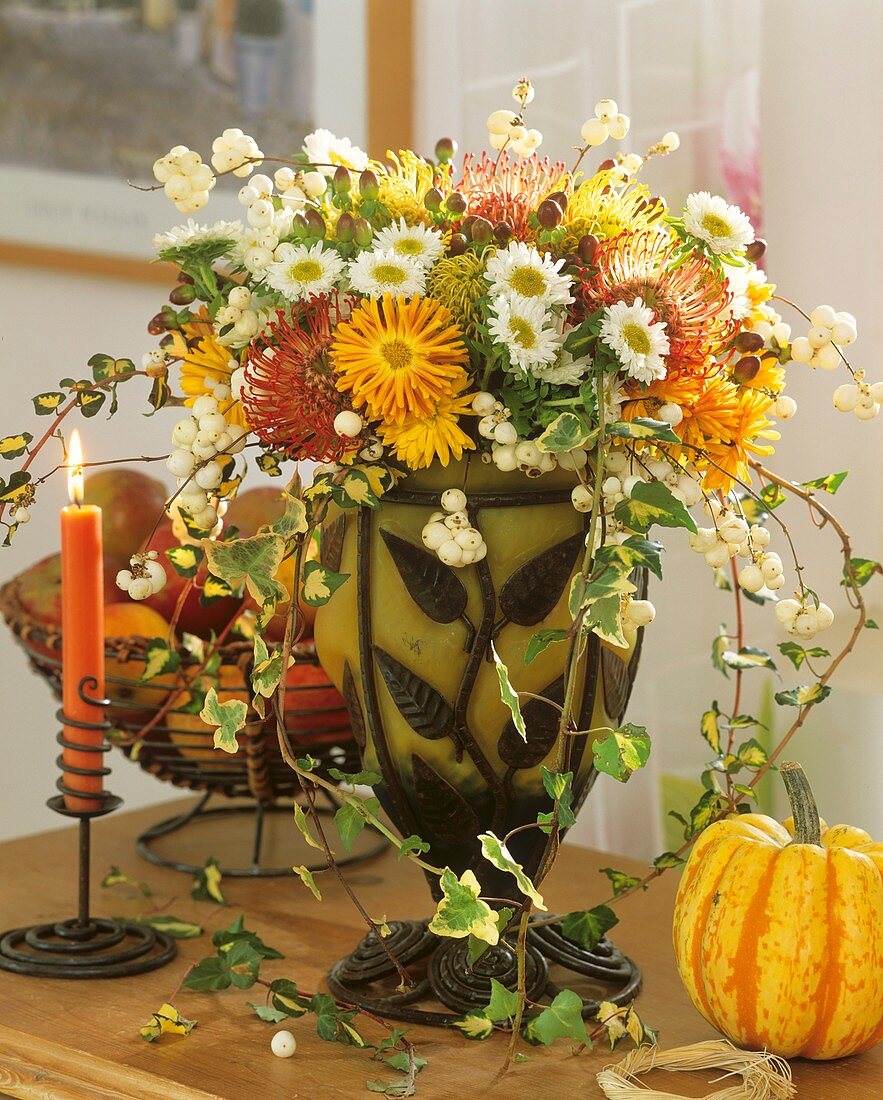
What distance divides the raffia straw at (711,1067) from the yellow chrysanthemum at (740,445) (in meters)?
0.29

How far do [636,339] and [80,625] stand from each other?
40 centimetres

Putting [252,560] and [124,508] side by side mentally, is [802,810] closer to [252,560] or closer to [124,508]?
[252,560]

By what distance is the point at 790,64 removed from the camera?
36.9 inches

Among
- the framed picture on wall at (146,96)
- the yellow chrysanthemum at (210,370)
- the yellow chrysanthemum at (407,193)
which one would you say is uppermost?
the framed picture on wall at (146,96)

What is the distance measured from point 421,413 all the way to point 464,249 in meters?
0.10

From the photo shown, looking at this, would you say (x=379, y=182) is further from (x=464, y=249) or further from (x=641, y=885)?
(x=641, y=885)

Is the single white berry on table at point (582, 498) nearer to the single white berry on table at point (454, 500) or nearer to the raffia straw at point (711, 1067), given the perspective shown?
the single white berry on table at point (454, 500)

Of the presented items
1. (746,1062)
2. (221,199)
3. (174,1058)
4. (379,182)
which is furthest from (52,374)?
(746,1062)

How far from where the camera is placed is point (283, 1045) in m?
0.66

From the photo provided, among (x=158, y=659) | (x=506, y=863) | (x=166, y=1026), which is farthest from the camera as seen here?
(x=158, y=659)

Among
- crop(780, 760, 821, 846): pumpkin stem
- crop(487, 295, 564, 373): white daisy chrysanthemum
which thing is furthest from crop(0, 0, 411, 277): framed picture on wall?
crop(780, 760, 821, 846): pumpkin stem

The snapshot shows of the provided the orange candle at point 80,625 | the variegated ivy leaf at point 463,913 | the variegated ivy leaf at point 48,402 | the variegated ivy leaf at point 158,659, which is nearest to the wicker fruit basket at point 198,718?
the variegated ivy leaf at point 158,659

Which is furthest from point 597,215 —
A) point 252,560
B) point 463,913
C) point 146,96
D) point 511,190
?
point 146,96

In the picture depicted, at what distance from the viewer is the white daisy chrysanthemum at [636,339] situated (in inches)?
23.2
